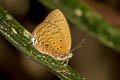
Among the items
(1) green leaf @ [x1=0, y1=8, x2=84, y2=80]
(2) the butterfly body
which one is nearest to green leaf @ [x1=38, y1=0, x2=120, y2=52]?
(2) the butterfly body

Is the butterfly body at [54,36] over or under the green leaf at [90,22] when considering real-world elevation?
under

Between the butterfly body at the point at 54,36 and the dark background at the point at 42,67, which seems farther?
the dark background at the point at 42,67

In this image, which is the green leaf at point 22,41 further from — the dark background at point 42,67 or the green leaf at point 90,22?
the dark background at point 42,67

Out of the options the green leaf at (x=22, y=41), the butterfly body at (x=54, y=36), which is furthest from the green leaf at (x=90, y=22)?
the green leaf at (x=22, y=41)

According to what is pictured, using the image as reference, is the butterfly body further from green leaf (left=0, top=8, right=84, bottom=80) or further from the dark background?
the dark background

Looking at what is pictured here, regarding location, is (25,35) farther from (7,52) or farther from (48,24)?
(7,52)

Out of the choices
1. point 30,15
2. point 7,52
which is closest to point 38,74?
point 7,52
